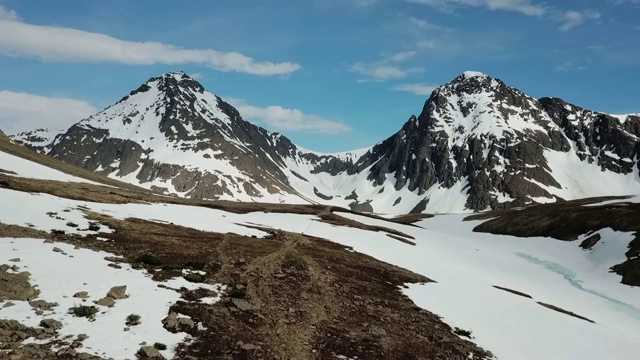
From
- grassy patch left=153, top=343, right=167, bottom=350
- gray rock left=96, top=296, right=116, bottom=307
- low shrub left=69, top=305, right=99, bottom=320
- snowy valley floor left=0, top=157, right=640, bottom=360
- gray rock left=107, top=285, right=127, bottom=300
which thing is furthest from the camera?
gray rock left=107, top=285, right=127, bottom=300

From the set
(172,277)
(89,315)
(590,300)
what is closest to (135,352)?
(89,315)

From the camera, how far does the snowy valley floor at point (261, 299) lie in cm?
1758

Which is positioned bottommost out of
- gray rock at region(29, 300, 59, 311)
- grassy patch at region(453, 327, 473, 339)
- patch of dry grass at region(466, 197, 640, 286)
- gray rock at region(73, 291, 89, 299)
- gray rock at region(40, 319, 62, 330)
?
grassy patch at region(453, 327, 473, 339)

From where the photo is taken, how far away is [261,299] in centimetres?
2417

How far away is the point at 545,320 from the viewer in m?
33.7

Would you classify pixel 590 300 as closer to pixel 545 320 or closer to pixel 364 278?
pixel 545 320

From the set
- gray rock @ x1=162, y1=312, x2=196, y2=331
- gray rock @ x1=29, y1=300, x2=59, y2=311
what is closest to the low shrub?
gray rock @ x1=29, y1=300, x2=59, y2=311

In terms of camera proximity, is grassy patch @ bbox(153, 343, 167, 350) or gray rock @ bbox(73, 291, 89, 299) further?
gray rock @ bbox(73, 291, 89, 299)

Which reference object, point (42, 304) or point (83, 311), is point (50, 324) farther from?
point (42, 304)

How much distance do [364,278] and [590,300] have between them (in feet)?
101

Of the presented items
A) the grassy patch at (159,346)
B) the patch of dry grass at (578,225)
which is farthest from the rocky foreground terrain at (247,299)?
the patch of dry grass at (578,225)

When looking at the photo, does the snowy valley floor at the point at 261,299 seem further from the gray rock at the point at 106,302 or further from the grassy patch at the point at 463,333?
the grassy patch at the point at 463,333

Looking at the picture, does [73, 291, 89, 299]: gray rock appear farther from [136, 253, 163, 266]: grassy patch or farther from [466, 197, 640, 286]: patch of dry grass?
[466, 197, 640, 286]: patch of dry grass

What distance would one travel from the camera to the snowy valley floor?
1758cm
